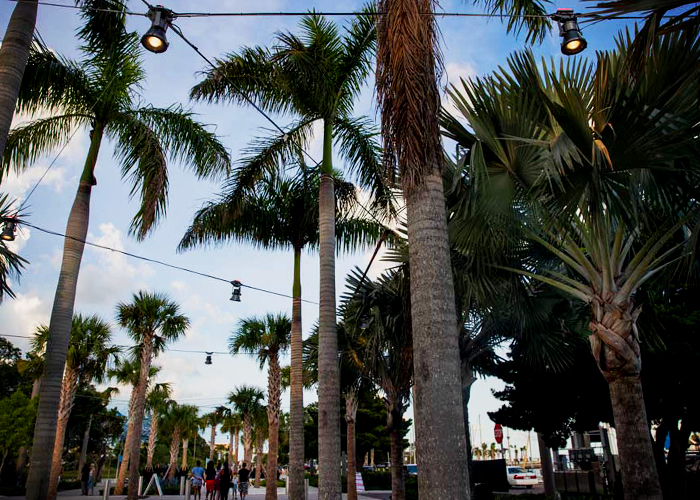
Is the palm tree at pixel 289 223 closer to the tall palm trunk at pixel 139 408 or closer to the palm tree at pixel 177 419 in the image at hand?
the tall palm trunk at pixel 139 408

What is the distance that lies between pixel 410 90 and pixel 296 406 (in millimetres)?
8970

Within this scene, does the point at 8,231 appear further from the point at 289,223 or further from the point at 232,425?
the point at 232,425

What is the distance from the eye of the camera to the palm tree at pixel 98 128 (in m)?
8.75

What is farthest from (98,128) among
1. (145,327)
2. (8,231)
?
(145,327)

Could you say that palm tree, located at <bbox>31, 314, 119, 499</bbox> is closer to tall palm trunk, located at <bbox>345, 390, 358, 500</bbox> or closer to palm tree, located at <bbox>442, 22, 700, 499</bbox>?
tall palm trunk, located at <bbox>345, 390, 358, 500</bbox>

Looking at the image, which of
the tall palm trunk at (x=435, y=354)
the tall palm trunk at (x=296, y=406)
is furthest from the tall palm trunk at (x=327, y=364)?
the tall palm trunk at (x=435, y=354)

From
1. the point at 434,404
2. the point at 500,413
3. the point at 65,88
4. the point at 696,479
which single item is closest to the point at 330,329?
the point at 434,404

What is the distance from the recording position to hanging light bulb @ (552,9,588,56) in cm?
696

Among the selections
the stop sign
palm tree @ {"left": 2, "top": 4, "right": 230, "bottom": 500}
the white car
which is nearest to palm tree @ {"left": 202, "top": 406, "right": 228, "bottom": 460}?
the white car

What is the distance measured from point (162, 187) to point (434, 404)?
7483 millimetres

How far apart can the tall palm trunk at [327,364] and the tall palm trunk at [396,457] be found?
6.48 metres

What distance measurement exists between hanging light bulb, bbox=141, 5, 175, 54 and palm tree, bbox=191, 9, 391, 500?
353cm

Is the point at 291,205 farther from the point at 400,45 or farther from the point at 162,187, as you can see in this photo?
the point at 400,45

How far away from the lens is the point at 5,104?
573 cm
